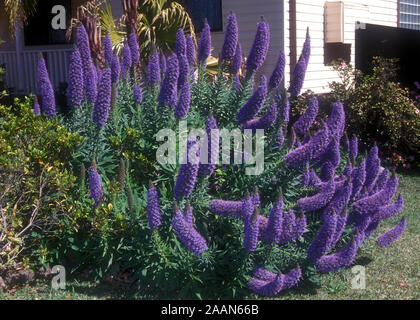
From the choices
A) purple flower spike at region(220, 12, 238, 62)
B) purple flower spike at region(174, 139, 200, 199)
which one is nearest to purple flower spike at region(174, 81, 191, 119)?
purple flower spike at region(174, 139, 200, 199)

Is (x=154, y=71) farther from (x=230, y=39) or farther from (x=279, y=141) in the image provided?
(x=279, y=141)

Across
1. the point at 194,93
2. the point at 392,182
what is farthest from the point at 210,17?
the point at 392,182

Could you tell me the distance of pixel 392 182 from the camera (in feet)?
16.1

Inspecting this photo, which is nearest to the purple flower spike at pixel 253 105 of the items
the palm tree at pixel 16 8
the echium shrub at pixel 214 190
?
the echium shrub at pixel 214 190

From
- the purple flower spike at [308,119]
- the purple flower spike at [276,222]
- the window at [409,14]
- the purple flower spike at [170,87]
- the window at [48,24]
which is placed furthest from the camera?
the window at [409,14]

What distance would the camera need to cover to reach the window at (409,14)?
15939 mm

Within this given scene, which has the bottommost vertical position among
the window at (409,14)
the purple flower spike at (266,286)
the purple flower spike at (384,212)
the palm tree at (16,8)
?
the purple flower spike at (266,286)

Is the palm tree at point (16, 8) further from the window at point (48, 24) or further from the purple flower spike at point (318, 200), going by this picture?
the purple flower spike at point (318, 200)

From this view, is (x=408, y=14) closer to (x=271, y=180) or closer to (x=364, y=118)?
(x=364, y=118)

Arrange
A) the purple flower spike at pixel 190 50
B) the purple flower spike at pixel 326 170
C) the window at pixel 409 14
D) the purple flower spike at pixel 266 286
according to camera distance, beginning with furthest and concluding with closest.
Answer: the window at pixel 409 14
the purple flower spike at pixel 190 50
the purple flower spike at pixel 326 170
the purple flower spike at pixel 266 286

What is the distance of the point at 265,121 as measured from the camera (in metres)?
4.53

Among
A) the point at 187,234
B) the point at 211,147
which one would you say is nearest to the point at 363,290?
the point at 187,234

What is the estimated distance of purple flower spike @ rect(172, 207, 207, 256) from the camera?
361cm

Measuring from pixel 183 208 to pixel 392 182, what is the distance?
214cm
